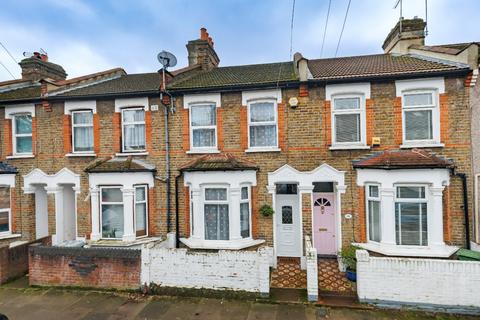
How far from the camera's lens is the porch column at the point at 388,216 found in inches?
283

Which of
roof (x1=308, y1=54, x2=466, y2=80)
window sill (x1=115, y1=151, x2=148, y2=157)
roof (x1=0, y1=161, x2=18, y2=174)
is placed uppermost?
roof (x1=308, y1=54, x2=466, y2=80)

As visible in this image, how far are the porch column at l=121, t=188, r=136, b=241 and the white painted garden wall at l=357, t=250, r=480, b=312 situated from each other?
6.70m

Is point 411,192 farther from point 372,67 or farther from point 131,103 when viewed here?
point 131,103

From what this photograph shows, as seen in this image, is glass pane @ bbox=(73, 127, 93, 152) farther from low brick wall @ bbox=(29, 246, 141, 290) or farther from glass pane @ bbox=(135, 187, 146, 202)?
low brick wall @ bbox=(29, 246, 141, 290)

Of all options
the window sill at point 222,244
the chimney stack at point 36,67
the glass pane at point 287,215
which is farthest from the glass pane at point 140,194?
the chimney stack at point 36,67

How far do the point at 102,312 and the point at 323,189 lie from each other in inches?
281

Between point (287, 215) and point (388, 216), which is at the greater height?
point (388, 216)

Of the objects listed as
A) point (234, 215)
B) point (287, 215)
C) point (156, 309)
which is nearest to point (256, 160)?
point (234, 215)

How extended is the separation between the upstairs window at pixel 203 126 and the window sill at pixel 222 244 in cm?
309

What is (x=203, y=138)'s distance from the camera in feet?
29.0

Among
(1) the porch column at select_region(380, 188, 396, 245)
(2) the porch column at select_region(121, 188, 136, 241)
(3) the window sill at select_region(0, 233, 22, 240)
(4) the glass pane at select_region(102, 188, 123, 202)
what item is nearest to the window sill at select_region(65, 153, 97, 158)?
(4) the glass pane at select_region(102, 188, 123, 202)

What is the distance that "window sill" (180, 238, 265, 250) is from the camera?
7.86 meters

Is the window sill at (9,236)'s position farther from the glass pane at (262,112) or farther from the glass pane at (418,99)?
the glass pane at (418,99)

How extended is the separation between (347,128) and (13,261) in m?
11.0
